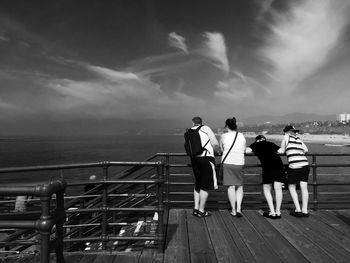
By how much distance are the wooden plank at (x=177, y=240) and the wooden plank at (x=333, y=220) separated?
3095 millimetres

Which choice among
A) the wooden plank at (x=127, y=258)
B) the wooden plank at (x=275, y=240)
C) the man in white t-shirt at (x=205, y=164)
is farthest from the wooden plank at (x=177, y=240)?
the wooden plank at (x=275, y=240)

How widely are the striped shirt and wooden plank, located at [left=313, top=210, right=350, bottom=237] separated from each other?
134 cm

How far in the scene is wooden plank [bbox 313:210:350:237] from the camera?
5219mm

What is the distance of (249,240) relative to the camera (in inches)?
180

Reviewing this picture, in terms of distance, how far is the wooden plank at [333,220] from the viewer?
5219mm

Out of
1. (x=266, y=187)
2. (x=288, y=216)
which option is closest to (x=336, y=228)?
(x=288, y=216)

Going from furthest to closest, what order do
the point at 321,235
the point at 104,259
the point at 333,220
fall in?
the point at 333,220
the point at 321,235
the point at 104,259

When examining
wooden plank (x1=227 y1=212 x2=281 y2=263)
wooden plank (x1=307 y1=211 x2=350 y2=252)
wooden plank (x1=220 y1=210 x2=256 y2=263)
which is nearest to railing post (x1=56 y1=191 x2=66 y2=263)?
wooden plank (x1=220 y1=210 x2=256 y2=263)

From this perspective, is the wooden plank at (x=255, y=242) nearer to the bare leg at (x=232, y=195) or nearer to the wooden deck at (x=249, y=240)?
the wooden deck at (x=249, y=240)

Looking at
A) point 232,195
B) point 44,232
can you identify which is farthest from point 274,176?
point 44,232

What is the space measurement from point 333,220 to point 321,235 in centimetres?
123

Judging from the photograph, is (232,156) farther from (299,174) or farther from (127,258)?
(127,258)

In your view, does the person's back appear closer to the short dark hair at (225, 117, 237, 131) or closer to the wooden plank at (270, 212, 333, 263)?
the short dark hair at (225, 117, 237, 131)

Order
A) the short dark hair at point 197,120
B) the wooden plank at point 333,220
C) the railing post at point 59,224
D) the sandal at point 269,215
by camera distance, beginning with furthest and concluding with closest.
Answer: the sandal at point 269,215 → the short dark hair at point 197,120 → the wooden plank at point 333,220 → the railing post at point 59,224
